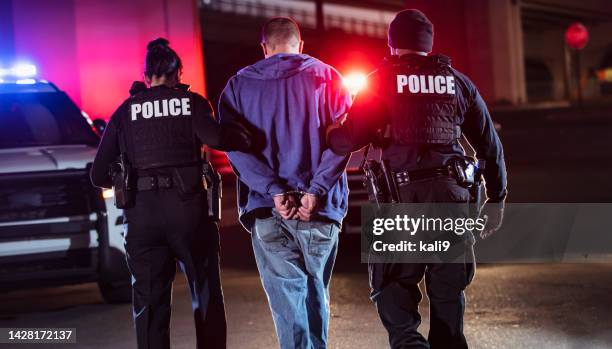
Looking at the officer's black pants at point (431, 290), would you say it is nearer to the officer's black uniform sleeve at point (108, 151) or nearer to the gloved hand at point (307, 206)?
the gloved hand at point (307, 206)

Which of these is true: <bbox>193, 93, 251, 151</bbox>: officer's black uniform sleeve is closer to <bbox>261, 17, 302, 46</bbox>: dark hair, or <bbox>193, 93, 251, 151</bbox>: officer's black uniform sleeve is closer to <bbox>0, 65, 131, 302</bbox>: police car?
<bbox>261, 17, 302, 46</bbox>: dark hair

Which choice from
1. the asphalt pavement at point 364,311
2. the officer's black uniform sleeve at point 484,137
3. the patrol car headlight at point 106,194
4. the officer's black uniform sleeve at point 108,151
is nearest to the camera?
the officer's black uniform sleeve at point 484,137

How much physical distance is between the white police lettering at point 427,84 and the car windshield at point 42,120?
4.11 m

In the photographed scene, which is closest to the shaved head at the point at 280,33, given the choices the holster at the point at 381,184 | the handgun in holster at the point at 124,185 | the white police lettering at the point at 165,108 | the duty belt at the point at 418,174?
the white police lettering at the point at 165,108

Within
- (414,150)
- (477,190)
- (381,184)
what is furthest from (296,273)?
(477,190)

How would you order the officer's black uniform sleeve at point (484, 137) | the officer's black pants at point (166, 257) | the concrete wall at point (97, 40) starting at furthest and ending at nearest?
1. the concrete wall at point (97, 40)
2. the officer's black pants at point (166, 257)
3. the officer's black uniform sleeve at point (484, 137)

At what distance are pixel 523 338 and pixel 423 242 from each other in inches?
68.1

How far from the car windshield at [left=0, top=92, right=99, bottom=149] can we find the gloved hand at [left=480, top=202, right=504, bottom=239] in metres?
4.20

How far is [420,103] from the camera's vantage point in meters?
4.66

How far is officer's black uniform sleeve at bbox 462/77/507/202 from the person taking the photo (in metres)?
4.79

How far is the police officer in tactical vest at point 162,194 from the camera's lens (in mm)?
4902

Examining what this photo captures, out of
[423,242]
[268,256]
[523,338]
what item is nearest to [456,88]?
[423,242]

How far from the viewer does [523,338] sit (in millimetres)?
6066

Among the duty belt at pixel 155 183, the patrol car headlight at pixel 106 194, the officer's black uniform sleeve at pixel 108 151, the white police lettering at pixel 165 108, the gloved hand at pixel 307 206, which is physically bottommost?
the gloved hand at pixel 307 206
